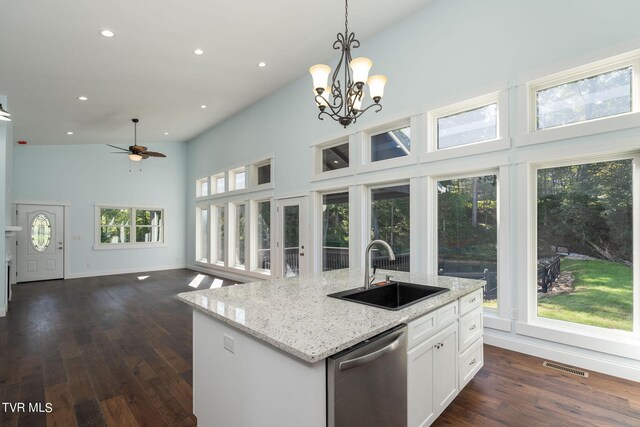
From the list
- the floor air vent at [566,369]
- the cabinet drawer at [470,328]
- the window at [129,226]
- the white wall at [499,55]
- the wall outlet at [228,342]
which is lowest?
the floor air vent at [566,369]

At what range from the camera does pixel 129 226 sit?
29.3 ft

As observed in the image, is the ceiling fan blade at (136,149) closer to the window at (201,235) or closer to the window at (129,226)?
the window at (201,235)

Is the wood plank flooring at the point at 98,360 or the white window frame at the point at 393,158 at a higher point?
the white window frame at the point at 393,158

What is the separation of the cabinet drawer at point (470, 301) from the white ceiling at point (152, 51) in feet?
11.6

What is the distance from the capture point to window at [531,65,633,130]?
2.85 m

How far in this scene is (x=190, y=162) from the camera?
9.71 meters

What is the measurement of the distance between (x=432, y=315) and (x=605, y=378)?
6.79 feet

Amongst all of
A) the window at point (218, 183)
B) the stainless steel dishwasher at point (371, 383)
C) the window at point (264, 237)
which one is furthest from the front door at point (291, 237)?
the stainless steel dishwasher at point (371, 383)

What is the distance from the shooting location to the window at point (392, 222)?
435cm

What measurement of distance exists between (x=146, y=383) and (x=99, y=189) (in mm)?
7439

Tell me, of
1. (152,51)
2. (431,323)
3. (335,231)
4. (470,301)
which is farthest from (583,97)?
(152,51)

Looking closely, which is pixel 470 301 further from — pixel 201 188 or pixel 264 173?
pixel 201 188

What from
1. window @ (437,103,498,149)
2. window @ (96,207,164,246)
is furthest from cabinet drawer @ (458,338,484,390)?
window @ (96,207,164,246)

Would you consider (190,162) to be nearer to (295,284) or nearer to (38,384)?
(38,384)
